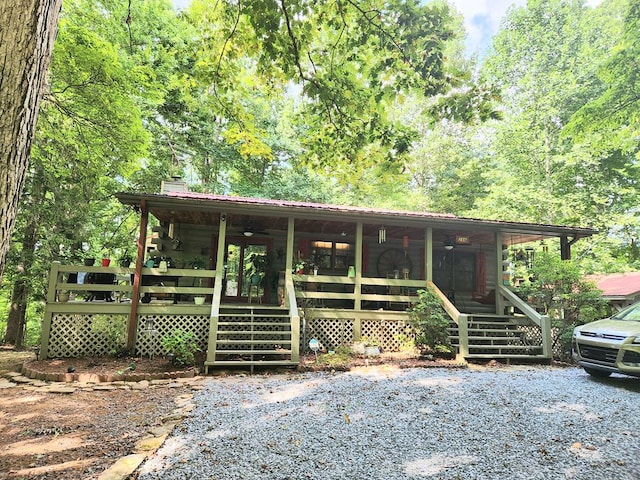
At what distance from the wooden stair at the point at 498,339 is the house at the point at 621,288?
4.99 m

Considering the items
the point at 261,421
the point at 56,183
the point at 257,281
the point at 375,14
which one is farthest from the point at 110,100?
the point at 261,421

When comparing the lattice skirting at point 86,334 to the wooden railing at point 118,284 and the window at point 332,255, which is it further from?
the window at point 332,255

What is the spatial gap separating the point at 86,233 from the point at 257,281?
495cm

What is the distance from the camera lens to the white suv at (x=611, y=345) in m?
5.44

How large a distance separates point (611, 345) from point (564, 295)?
305cm

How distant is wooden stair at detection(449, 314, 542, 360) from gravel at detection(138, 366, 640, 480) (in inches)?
76.4

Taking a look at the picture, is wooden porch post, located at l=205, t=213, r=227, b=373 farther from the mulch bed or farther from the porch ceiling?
the porch ceiling

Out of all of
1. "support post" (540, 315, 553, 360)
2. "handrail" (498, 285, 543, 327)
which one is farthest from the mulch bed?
"handrail" (498, 285, 543, 327)

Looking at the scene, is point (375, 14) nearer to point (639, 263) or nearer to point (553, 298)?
point (553, 298)

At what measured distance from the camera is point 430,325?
7.75 metres

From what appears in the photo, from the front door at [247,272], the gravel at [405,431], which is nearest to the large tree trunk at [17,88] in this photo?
the gravel at [405,431]

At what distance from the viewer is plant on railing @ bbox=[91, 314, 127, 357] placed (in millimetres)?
7402

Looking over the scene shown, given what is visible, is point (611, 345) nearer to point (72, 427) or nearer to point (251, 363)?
point (251, 363)

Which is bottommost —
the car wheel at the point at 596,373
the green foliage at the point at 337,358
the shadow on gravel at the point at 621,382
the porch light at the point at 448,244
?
the green foliage at the point at 337,358
